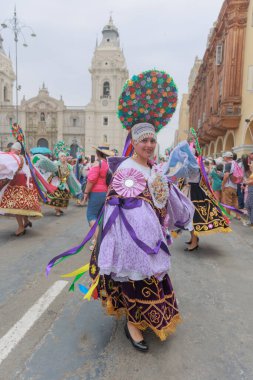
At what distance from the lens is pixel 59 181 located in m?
9.77

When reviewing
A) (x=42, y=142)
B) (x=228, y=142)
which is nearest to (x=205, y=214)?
(x=228, y=142)

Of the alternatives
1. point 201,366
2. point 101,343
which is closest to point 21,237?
point 101,343

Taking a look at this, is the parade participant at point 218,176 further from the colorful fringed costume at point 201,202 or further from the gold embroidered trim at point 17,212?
the gold embroidered trim at point 17,212

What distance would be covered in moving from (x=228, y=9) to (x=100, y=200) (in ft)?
55.1

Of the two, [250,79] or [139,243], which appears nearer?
[139,243]

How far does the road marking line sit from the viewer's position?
262cm

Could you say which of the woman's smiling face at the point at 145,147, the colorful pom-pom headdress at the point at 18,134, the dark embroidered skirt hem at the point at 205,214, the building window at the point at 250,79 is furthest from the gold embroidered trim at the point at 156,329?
the building window at the point at 250,79

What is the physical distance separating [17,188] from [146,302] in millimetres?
4460

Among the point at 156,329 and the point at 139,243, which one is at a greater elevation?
the point at 139,243

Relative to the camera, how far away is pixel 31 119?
7756 centimetres

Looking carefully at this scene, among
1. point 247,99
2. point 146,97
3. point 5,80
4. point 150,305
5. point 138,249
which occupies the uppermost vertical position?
point 5,80

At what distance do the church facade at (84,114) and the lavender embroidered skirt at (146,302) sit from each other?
2765 inches

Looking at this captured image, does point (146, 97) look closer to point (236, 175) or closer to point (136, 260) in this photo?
point (136, 260)

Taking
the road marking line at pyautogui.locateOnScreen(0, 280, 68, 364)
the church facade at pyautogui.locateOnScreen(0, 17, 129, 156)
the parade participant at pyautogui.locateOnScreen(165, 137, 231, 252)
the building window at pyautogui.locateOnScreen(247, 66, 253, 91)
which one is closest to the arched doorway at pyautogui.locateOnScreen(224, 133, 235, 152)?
the building window at pyautogui.locateOnScreen(247, 66, 253, 91)
